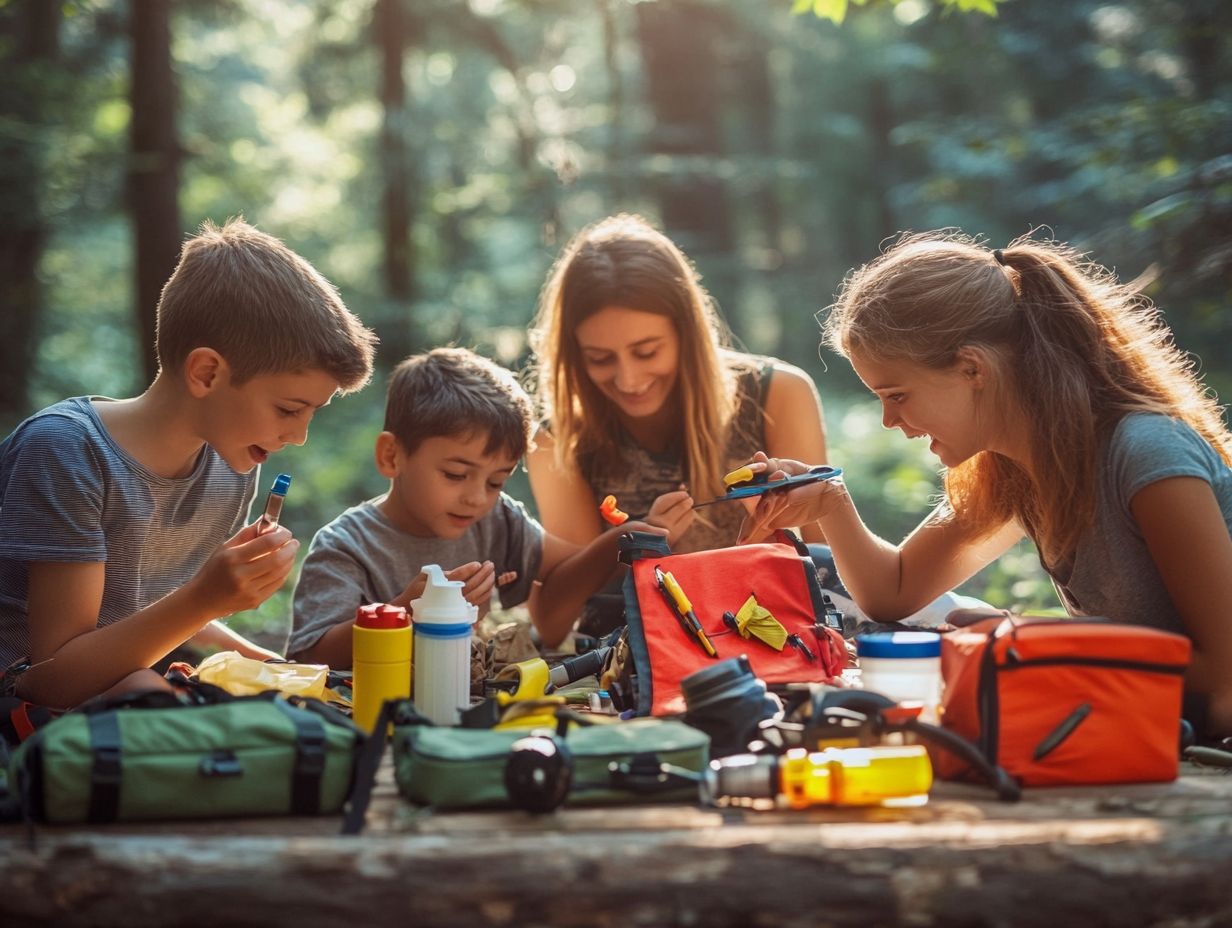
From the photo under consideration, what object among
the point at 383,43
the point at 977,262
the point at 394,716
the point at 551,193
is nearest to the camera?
the point at 394,716

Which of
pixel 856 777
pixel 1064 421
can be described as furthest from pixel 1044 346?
pixel 856 777

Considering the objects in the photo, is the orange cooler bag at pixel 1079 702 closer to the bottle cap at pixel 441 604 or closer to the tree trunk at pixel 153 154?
the bottle cap at pixel 441 604

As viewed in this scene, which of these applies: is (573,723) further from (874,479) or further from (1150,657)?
(874,479)

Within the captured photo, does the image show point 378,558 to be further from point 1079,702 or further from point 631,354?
point 1079,702

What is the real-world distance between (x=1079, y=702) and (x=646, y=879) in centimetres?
86

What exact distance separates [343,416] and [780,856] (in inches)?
373

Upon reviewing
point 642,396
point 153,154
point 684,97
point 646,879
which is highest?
point 684,97

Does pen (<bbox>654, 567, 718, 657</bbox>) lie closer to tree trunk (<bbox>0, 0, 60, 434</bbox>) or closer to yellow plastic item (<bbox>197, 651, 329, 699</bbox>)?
yellow plastic item (<bbox>197, 651, 329, 699</bbox>)

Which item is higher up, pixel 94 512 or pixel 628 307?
pixel 628 307

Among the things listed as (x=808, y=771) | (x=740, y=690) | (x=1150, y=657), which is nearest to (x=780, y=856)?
(x=808, y=771)

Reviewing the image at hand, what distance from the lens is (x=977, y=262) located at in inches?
108

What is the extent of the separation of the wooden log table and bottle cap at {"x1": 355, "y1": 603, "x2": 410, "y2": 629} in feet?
1.85

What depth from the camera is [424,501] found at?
313 centimetres

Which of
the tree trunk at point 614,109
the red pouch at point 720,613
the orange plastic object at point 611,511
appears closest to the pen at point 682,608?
the red pouch at point 720,613
